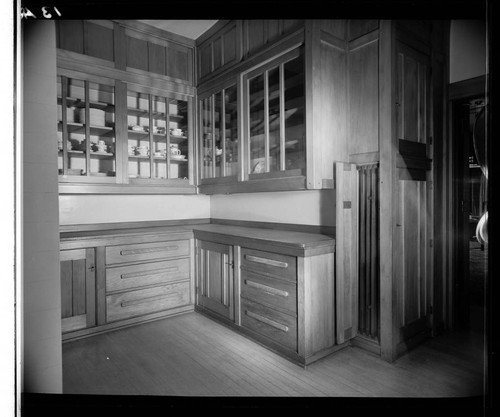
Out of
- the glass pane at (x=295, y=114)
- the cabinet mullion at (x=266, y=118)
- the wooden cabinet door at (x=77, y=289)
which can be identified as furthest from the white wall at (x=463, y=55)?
the wooden cabinet door at (x=77, y=289)

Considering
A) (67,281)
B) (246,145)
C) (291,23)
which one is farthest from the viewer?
(246,145)

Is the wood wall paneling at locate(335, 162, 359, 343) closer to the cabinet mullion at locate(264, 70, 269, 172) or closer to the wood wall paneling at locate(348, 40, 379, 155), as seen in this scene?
the wood wall paneling at locate(348, 40, 379, 155)

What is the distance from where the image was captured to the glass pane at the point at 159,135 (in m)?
3.60

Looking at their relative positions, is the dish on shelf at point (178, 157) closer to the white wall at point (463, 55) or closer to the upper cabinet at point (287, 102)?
the upper cabinet at point (287, 102)

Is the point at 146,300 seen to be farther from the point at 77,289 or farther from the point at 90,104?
the point at 90,104

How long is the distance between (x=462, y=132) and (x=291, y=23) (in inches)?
69.5

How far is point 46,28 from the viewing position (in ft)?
4.23

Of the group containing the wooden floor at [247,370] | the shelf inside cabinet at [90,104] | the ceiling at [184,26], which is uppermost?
the ceiling at [184,26]

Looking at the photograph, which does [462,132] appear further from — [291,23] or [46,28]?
[46,28]

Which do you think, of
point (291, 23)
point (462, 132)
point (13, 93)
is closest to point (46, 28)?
point (13, 93)

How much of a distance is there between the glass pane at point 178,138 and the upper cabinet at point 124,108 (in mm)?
11

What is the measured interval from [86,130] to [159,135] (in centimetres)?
76

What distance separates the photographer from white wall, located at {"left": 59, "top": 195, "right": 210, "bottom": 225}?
3.26 metres

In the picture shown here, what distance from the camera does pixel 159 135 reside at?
3.62 metres
